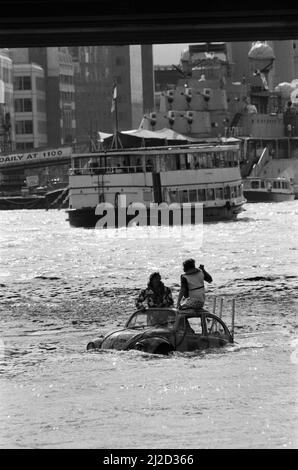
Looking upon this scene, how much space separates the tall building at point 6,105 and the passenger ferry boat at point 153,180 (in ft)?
197

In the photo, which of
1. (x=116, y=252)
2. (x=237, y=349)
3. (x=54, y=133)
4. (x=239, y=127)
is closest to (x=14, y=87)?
(x=54, y=133)

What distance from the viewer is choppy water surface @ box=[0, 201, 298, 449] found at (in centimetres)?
2288

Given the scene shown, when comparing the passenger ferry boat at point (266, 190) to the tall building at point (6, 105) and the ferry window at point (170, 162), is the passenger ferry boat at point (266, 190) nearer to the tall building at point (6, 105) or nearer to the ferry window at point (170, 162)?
the tall building at point (6, 105)

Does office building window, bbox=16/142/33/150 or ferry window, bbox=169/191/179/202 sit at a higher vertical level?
office building window, bbox=16/142/33/150

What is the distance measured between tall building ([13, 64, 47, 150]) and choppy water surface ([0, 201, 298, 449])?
117 metres

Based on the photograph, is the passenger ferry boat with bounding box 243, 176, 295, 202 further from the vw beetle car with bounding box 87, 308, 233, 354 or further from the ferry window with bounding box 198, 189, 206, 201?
the vw beetle car with bounding box 87, 308, 233, 354

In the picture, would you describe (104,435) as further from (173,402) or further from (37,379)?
(37,379)

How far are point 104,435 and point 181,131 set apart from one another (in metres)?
121

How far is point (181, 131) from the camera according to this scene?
143 m

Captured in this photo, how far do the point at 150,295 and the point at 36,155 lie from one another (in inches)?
4667

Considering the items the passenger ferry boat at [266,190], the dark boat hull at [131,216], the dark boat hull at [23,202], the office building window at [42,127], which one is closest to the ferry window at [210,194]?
the dark boat hull at [131,216]

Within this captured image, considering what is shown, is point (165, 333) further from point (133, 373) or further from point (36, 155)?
point (36, 155)

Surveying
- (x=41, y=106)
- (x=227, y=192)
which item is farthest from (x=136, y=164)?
(x=41, y=106)

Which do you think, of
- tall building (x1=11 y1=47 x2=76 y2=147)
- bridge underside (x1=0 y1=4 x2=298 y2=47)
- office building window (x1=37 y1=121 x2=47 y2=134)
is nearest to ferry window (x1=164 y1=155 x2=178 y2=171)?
bridge underside (x1=0 y1=4 x2=298 y2=47)
